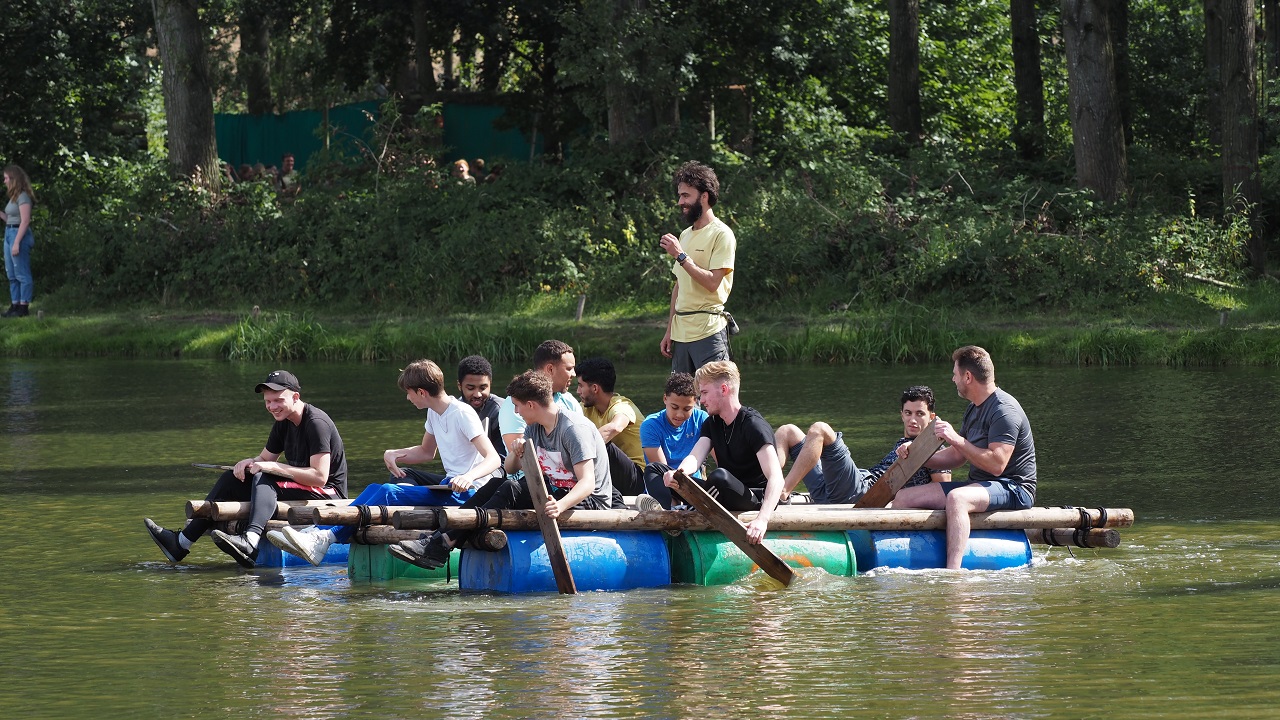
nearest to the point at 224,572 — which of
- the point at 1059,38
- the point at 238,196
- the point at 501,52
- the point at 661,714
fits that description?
the point at 661,714

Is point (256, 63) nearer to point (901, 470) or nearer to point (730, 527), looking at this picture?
point (901, 470)

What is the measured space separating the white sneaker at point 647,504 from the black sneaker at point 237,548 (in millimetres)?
2175

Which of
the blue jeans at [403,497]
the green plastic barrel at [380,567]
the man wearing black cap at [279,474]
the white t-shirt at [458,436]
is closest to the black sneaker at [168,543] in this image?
the man wearing black cap at [279,474]

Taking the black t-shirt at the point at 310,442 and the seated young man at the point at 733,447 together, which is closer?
the seated young man at the point at 733,447

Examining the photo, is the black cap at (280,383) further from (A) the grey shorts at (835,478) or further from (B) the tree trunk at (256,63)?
(B) the tree trunk at (256,63)

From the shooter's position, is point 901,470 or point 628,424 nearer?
point 901,470

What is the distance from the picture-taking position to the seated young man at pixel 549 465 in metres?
8.57

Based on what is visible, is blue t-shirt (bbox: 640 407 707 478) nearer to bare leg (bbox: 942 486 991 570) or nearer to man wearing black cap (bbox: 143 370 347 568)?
bare leg (bbox: 942 486 991 570)

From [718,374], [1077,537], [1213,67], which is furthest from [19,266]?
[1077,537]

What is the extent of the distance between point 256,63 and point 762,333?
16709 millimetres

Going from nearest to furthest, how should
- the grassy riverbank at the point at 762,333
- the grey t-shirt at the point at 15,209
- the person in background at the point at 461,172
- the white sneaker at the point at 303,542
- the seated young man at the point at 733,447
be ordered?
the seated young man at the point at 733,447 → the white sneaker at the point at 303,542 → the grassy riverbank at the point at 762,333 → the grey t-shirt at the point at 15,209 → the person in background at the point at 461,172

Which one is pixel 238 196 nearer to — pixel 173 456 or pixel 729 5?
pixel 729 5

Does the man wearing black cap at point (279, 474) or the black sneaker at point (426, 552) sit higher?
the man wearing black cap at point (279, 474)

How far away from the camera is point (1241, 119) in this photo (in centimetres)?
2211
